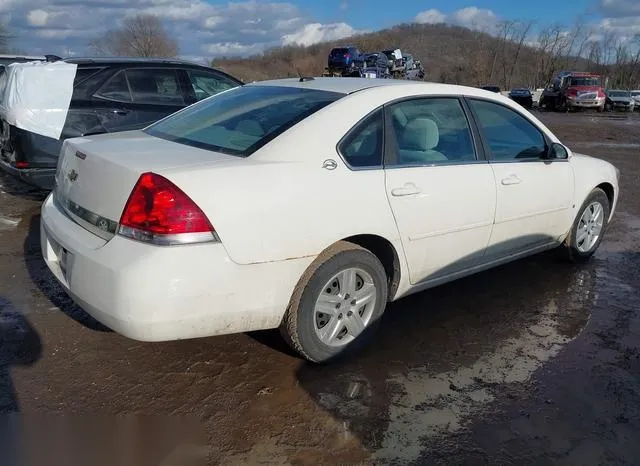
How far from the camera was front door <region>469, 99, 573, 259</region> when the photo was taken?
4.13m

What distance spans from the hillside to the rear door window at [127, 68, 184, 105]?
38.4 m

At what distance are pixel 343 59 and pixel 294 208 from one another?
40.9 meters

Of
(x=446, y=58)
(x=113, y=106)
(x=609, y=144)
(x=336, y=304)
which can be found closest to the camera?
(x=336, y=304)

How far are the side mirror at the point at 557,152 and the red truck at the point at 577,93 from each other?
3004 centimetres

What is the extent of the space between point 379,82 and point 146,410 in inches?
97.7

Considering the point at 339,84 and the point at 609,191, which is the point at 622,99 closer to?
the point at 609,191

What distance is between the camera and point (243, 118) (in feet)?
11.8

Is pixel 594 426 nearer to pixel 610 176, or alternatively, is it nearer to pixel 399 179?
pixel 399 179

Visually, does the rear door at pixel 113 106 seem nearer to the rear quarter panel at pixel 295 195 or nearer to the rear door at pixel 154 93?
the rear door at pixel 154 93

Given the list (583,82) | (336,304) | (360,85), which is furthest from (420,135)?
(583,82)

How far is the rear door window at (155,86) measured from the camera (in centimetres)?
669

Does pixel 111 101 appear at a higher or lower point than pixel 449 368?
higher

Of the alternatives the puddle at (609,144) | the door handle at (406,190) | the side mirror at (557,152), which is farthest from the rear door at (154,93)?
the puddle at (609,144)

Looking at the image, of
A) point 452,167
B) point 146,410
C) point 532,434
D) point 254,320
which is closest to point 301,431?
point 254,320
